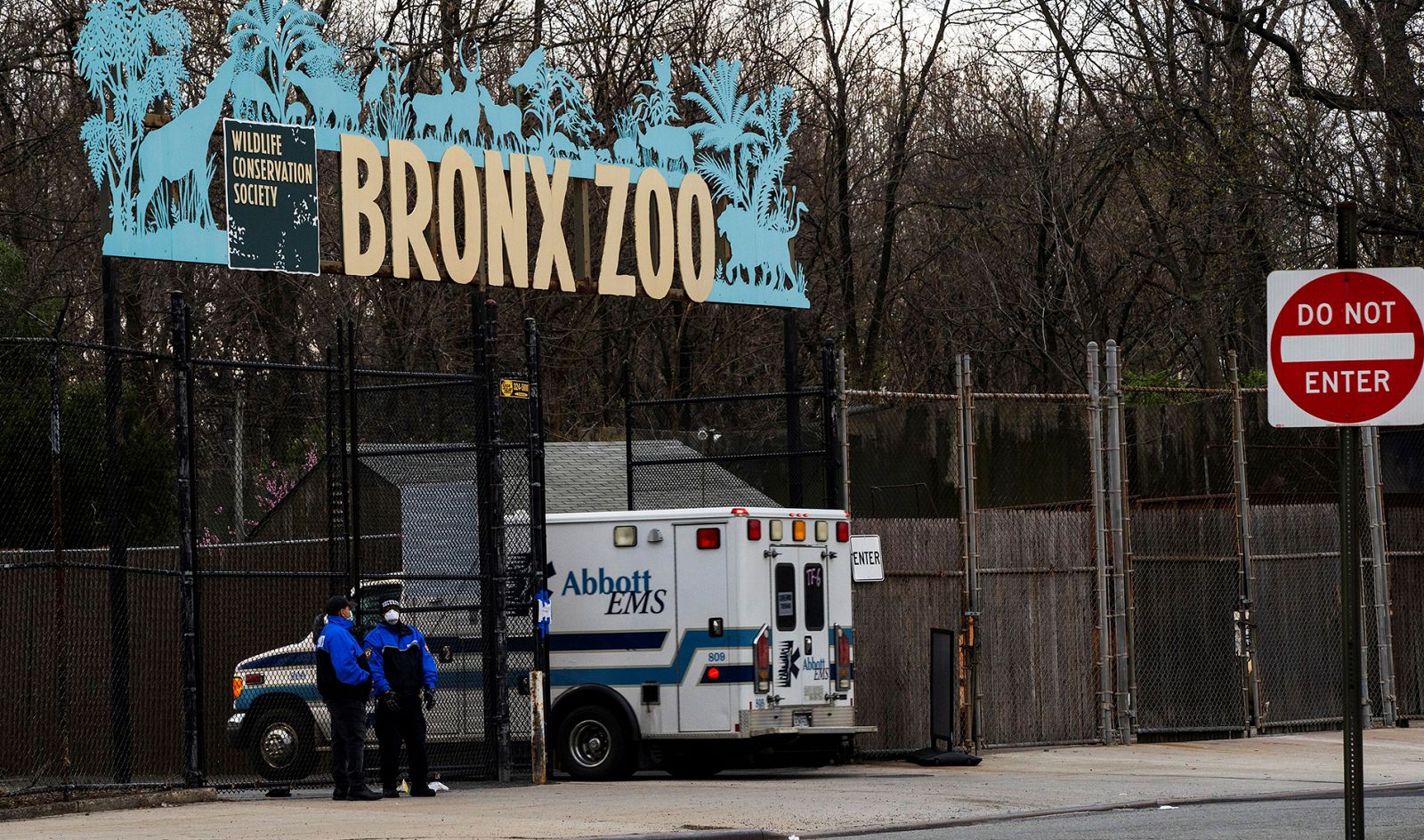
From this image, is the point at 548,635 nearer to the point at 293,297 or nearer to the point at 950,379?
the point at 293,297

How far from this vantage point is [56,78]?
3053 cm

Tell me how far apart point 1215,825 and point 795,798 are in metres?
3.14

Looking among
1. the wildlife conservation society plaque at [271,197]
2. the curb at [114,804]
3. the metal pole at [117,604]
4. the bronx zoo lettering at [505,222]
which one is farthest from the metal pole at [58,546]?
the bronx zoo lettering at [505,222]

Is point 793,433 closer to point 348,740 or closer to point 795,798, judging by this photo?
point 795,798

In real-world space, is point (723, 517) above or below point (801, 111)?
below

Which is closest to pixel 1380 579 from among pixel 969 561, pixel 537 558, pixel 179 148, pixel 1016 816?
pixel 969 561

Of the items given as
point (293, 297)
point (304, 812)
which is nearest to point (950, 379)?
point (293, 297)

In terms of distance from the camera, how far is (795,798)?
13805mm

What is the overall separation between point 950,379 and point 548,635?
90.3 feet

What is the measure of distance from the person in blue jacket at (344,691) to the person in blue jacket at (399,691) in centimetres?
24

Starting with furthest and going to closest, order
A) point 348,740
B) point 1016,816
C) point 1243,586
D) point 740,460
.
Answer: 1. point 1243,586
2. point 740,460
3. point 348,740
4. point 1016,816

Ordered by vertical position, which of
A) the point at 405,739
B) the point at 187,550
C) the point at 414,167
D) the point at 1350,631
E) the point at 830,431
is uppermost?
the point at 414,167

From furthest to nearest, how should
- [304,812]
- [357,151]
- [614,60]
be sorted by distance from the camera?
[614,60] < [357,151] < [304,812]

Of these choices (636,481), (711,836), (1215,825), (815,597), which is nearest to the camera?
(711,836)
